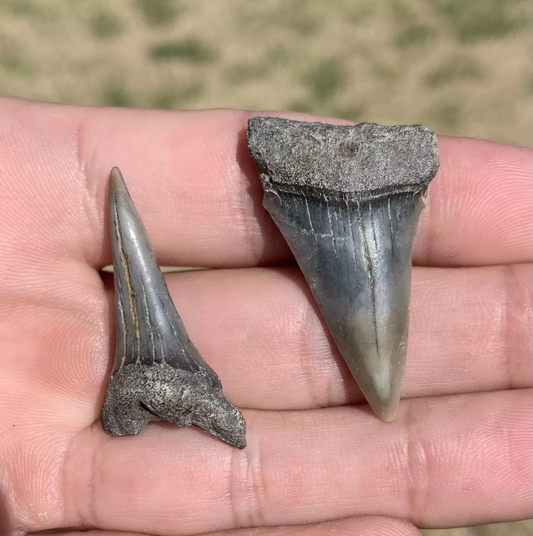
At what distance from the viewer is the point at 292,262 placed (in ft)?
9.36

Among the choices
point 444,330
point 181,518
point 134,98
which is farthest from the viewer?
point 134,98

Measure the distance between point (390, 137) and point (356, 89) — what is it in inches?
60.3

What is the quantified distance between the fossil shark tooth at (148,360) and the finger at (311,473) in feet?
0.34

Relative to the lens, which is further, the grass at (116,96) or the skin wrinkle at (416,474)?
the grass at (116,96)

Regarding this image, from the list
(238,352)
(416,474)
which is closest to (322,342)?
(238,352)

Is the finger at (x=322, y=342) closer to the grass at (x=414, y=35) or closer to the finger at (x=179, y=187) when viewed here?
the finger at (x=179, y=187)

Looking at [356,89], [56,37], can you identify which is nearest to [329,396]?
[356,89]

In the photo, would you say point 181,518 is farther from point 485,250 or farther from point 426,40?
point 426,40

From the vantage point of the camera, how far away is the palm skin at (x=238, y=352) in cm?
240

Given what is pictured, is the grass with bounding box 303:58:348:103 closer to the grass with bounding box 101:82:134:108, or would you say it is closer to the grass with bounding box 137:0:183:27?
the grass with bounding box 137:0:183:27

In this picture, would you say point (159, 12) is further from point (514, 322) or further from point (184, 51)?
point (514, 322)

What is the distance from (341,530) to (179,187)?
1.47 meters

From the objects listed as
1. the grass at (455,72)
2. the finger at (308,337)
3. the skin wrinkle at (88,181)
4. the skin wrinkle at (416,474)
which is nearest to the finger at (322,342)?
the finger at (308,337)

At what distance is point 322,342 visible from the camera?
264 centimetres
